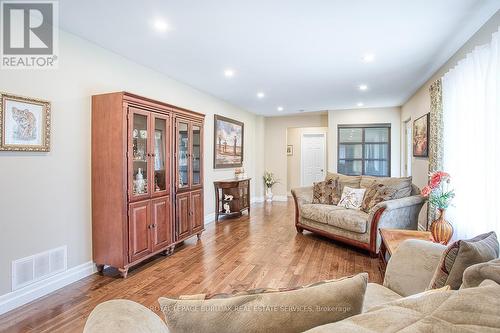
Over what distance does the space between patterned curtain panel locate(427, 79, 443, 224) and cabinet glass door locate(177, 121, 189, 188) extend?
3.30m

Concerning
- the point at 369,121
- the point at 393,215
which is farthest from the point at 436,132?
the point at 369,121

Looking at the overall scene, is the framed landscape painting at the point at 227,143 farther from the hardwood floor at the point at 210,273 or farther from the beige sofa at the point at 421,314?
the beige sofa at the point at 421,314

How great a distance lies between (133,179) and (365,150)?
5.83 meters

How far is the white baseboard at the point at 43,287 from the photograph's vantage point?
223 centimetres

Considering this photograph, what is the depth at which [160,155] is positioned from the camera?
3.40 metres

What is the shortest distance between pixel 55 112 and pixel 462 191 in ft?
13.6

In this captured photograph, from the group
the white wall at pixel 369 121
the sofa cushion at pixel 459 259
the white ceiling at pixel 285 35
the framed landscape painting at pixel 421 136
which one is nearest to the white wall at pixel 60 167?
the white ceiling at pixel 285 35

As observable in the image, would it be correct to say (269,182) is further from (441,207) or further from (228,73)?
(441,207)

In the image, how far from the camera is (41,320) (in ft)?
6.94

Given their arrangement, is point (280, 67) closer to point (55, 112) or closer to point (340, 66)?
point (340, 66)

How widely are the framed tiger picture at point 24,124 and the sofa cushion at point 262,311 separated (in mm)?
2386

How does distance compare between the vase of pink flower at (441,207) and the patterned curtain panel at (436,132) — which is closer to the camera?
the vase of pink flower at (441,207)

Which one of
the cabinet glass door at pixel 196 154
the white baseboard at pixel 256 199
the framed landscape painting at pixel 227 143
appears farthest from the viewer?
the white baseboard at pixel 256 199

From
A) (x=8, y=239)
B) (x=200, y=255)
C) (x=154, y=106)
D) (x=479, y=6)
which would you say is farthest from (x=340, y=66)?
(x=8, y=239)
